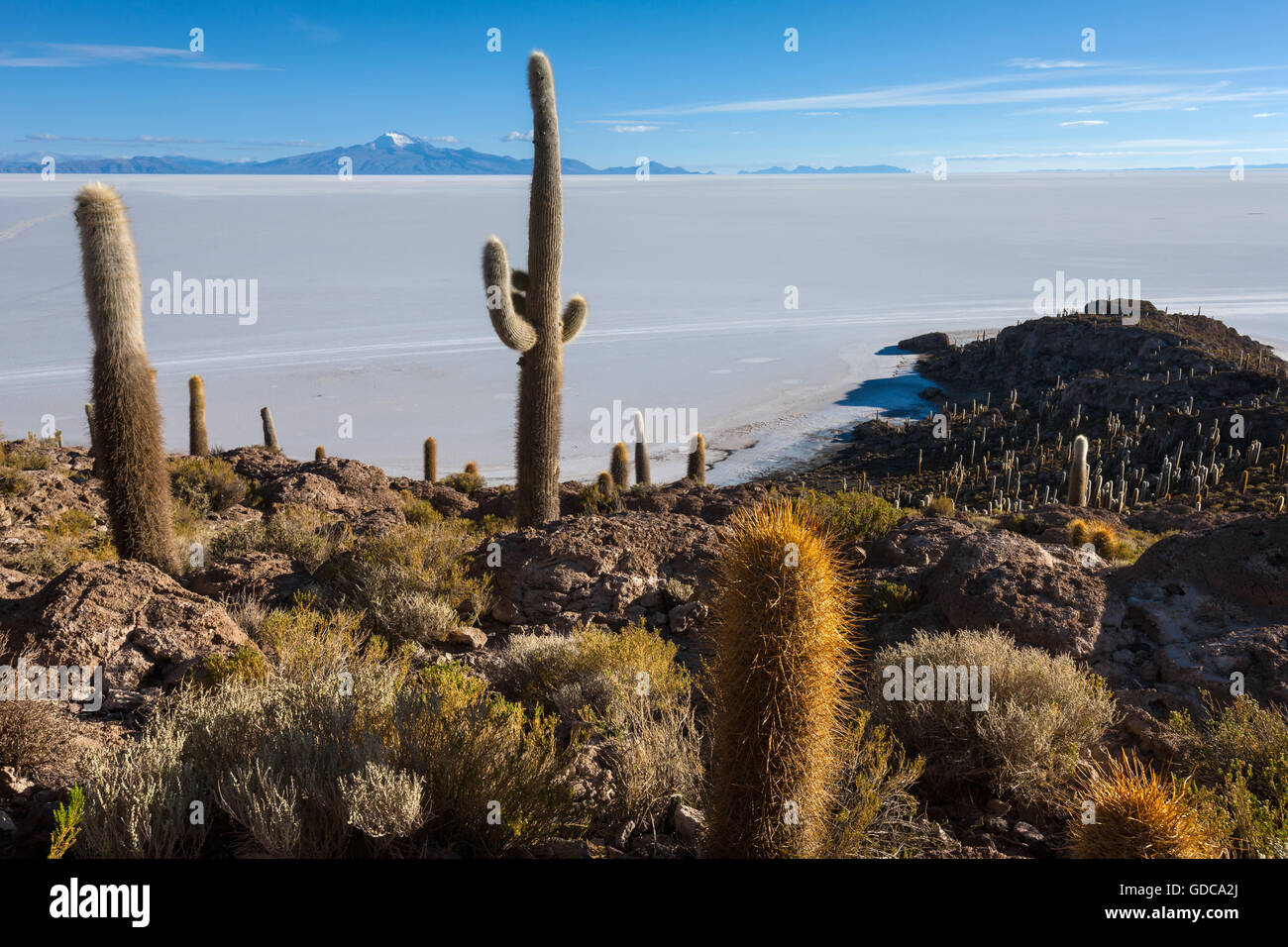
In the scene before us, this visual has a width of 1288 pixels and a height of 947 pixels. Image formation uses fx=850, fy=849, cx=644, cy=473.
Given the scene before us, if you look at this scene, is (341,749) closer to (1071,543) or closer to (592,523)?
(592,523)

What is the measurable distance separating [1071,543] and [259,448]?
533 inches

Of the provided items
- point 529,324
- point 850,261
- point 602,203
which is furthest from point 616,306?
point 602,203

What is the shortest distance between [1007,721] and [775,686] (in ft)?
5.83

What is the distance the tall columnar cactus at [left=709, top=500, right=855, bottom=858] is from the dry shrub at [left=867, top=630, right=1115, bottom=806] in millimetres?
1340

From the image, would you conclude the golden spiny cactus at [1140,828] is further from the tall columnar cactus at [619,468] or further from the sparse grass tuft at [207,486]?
the tall columnar cactus at [619,468]

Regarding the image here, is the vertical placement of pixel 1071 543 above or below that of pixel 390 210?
below

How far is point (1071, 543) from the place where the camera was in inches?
349

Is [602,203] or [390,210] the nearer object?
[390,210]

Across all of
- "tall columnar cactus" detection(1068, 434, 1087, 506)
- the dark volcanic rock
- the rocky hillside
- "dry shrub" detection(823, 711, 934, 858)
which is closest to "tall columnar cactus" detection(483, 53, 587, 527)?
the rocky hillside

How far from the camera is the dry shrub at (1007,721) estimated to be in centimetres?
422

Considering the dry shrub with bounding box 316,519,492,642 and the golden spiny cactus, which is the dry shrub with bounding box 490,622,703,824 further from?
the golden spiny cactus

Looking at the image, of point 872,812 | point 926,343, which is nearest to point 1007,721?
point 872,812

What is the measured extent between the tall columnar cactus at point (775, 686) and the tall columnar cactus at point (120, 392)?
18.7 ft
